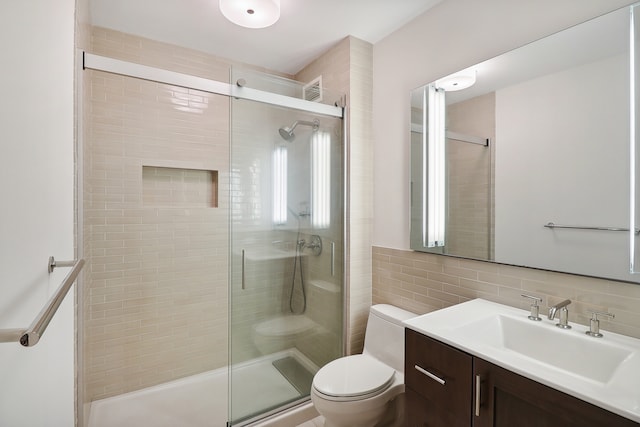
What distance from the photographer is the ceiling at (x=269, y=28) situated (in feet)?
6.22

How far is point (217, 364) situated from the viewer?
101 inches

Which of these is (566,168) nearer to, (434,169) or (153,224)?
(434,169)

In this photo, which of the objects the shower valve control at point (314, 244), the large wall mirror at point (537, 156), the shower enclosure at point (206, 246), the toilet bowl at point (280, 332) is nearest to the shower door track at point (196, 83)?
the shower enclosure at point (206, 246)

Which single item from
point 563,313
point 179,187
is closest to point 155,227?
point 179,187

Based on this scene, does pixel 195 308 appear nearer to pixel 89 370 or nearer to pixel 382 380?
pixel 89 370

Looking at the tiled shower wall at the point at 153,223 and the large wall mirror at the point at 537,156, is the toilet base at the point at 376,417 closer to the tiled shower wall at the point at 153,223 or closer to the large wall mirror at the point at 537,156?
the large wall mirror at the point at 537,156

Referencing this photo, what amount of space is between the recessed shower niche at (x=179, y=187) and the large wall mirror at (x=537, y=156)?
1.72 meters

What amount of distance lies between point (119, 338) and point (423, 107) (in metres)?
2.70

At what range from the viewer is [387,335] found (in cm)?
190

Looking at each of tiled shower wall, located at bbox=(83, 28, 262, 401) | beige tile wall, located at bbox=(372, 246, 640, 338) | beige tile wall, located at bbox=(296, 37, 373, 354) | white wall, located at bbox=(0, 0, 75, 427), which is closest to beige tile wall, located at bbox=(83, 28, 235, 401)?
tiled shower wall, located at bbox=(83, 28, 262, 401)

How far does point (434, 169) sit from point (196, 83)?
1.54 m

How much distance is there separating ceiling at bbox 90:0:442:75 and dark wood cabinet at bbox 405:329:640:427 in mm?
1955

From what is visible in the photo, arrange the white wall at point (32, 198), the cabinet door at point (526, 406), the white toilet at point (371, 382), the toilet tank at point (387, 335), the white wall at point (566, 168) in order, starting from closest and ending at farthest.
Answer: the white wall at point (32, 198) → the cabinet door at point (526, 406) → the white wall at point (566, 168) → the white toilet at point (371, 382) → the toilet tank at point (387, 335)

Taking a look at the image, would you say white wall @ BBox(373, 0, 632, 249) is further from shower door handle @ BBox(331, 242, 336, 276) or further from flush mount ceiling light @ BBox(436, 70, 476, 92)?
shower door handle @ BBox(331, 242, 336, 276)
